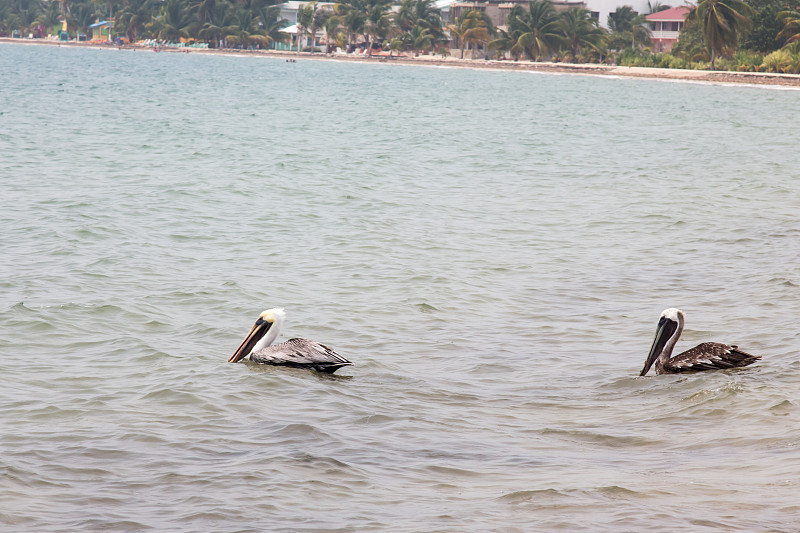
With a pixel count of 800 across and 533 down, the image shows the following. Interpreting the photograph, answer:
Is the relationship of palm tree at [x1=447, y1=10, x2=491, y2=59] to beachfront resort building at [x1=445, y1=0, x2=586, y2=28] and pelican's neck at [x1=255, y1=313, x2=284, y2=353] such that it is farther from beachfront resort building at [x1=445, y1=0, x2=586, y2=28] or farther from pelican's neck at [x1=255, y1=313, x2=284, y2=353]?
pelican's neck at [x1=255, y1=313, x2=284, y2=353]

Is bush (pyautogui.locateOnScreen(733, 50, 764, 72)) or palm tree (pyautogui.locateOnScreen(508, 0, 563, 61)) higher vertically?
palm tree (pyautogui.locateOnScreen(508, 0, 563, 61))

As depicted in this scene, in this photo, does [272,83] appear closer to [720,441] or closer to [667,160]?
[667,160]

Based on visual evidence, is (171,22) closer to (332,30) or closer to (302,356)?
(332,30)

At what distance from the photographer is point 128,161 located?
26469 mm

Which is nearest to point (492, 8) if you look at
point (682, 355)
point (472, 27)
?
point (472, 27)

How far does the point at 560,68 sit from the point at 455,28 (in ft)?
74.8

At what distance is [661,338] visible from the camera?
9078mm

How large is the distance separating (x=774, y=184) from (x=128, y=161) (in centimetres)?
1866

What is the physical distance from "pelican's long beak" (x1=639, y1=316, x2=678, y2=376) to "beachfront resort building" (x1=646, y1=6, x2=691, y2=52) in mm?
111815

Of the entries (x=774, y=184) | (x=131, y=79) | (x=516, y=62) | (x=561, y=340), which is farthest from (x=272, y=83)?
(x=561, y=340)

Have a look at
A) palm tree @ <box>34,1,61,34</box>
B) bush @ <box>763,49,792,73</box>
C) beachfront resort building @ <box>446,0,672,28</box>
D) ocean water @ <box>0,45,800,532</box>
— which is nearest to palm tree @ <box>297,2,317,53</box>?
beachfront resort building @ <box>446,0,672,28</box>

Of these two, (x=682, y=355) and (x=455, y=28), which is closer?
(x=682, y=355)

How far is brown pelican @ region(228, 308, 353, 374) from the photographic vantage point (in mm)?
8688

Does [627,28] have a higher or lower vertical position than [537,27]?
higher
